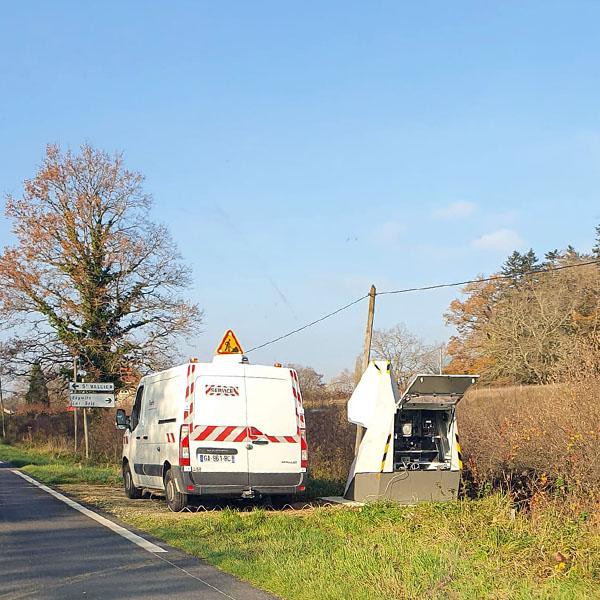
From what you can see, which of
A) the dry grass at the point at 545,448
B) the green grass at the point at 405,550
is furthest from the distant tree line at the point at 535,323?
the green grass at the point at 405,550

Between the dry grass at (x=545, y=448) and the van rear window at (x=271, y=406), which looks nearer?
the dry grass at (x=545, y=448)

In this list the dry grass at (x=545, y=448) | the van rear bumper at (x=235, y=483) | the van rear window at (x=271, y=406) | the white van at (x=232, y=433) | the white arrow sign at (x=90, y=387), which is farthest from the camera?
the white arrow sign at (x=90, y=387)

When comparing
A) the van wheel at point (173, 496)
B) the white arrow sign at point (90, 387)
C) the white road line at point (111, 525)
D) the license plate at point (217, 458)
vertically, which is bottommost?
the white road line at point (111, 525)

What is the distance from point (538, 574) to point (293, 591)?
222 cm

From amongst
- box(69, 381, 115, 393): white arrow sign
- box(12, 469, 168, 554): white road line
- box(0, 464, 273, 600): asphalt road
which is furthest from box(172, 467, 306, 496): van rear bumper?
box(69, 381, 115, 393): white arrow sign

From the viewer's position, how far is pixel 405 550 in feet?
27.5

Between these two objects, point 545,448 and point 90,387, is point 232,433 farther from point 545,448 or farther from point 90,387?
point 90,387

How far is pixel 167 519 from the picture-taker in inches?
498

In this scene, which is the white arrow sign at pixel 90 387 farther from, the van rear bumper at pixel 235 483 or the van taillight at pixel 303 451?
the van taillight at pixel 303 451

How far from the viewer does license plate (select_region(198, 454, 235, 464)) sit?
1313cm

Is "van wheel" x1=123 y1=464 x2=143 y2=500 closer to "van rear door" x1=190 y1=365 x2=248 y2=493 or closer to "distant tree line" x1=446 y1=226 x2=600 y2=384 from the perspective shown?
"van rear door" x1=190 y1=365 x2=248 y2=493

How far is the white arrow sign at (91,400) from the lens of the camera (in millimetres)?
27547

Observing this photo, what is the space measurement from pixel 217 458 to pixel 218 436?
13.8 inches

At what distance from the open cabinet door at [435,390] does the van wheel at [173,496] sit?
385 centimetres
